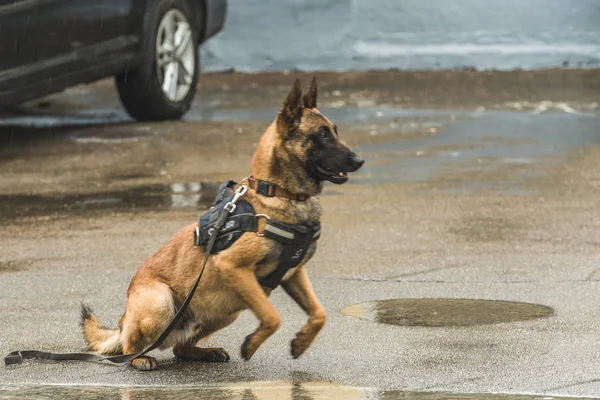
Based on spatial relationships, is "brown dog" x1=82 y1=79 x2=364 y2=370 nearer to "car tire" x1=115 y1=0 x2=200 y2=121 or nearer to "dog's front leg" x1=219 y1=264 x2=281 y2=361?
"dog's front leg" x1=219 y1=264 x2=281 y2=361

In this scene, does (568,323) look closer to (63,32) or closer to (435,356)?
(435,356)

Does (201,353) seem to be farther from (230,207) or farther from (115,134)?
(115,134)

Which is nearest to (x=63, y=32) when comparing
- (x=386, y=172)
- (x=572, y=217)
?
(x=386, y=172)

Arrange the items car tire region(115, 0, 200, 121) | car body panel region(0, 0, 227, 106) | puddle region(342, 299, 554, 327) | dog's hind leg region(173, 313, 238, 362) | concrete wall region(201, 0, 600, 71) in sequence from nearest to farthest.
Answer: dog's hind leg region(173, 313, 238, 362) → puddle region(342, 299, 554, 327) → car body panel region(0, 0, 227, 106) → car tire region(115, 0, 200, 121) → concrete wall region(201, 0, 600, 71)

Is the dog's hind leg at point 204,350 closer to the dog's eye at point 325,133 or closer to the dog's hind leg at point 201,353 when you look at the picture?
the dog's hind leg at point 201,353

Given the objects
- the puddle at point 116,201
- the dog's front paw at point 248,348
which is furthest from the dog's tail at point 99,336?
the puddle at point 116,201

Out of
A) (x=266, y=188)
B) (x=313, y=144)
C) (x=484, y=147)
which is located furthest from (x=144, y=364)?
(x=484, y=147)

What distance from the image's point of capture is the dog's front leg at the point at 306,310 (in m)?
5.48

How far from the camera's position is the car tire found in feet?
40.4

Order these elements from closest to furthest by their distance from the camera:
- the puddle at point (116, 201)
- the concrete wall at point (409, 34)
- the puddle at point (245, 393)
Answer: the puddle at point (245, 393) → the puddle at point (116, 201) → the concrete wall at point (409, 34)

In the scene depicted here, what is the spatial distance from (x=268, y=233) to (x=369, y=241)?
2.76m

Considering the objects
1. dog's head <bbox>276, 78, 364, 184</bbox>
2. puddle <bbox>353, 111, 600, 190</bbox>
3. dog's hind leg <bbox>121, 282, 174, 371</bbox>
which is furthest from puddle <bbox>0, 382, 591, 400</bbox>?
puddle <bbox>353, 111, 600, 190</bbox>

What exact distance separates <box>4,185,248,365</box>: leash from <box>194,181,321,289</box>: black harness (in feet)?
0.07

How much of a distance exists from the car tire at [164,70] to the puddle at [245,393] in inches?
285
